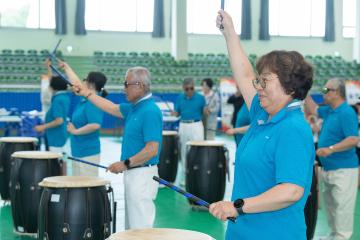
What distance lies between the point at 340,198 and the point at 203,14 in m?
20.6

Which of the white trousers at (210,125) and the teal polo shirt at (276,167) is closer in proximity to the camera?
the teal polo shirt at (276,167)

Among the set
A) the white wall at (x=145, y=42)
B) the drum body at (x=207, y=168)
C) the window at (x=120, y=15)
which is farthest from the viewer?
the window at (x=120, y=15)

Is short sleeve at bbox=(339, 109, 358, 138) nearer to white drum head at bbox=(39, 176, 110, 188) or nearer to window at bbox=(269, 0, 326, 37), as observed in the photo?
white drum head at bbox=(39, 176, 110, 188)

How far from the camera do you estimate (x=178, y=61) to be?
928 inches

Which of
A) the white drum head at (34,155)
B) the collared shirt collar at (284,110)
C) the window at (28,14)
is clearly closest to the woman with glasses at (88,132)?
the white drum head at (34,155)

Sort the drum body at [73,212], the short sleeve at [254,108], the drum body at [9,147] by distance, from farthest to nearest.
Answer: the drum body at [9,147]
the drum body at [73,212]
the short sleeve at [254,108]

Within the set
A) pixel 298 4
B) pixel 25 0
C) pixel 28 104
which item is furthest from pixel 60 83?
pixel 298 4

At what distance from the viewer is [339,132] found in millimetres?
6445

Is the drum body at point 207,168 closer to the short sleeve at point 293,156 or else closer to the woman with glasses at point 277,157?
the woman with glasses at point 277,157

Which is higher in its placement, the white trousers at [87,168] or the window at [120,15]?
the window at [120,15]

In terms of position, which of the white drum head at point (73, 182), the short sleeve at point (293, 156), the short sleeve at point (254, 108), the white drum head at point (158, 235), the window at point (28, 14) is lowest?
the white drum head at point (73, 182)

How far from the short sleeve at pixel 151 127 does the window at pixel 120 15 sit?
2001 centimetres

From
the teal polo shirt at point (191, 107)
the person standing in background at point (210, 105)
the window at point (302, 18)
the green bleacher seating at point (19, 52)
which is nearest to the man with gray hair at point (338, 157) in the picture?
the teal polo shirt at point (191, 107)

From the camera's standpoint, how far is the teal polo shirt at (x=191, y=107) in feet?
37.2
